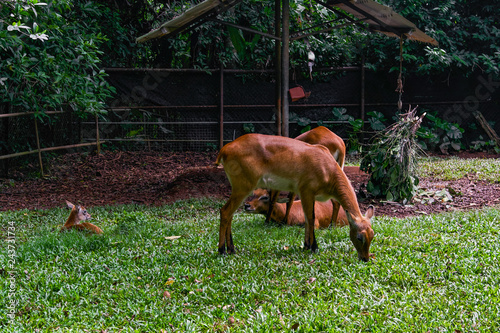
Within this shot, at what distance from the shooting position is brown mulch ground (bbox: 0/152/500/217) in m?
7.78

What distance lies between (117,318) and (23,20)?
474 centimetres

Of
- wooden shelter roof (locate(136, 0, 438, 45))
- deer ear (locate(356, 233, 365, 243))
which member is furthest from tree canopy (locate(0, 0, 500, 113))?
deer ear (locate(356, 233, 365, 243))

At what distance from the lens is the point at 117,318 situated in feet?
11.7

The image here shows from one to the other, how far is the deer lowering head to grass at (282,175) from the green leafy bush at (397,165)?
286 cm

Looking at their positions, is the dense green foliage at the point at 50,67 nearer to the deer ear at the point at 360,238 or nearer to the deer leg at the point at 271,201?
the deer leg at the point at 271,201

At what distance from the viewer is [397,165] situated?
767 centimetres

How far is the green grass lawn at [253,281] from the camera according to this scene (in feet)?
11.4

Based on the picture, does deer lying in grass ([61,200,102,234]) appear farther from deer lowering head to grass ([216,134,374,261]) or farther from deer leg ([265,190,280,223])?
deer leg ([265,190,280,223])

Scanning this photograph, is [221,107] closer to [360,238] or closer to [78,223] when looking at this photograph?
[78,223]

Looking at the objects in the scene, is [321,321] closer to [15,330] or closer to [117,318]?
[117,318]

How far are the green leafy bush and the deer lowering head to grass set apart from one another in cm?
286

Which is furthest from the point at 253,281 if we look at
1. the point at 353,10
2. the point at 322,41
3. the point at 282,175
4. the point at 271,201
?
the point at 322,41

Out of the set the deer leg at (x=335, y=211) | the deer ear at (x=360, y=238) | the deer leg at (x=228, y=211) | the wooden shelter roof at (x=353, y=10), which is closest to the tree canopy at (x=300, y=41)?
the wooden shelter roof at (x=353, y=10)

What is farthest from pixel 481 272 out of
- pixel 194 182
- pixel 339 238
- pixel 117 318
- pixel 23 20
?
pixel 23 20
